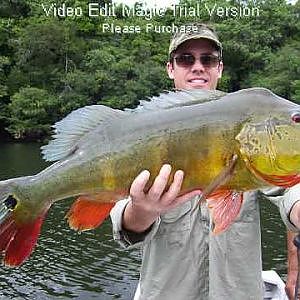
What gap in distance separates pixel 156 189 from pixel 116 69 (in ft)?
140

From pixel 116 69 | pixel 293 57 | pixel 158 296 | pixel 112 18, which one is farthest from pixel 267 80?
pixel 158 296

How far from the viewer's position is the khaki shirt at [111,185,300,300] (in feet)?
10.4

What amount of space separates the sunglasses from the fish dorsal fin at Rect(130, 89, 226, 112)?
121cm

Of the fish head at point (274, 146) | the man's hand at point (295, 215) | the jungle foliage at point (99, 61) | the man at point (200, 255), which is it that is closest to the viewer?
the fish head at point (274, 146)

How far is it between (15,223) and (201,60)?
185 centimetres

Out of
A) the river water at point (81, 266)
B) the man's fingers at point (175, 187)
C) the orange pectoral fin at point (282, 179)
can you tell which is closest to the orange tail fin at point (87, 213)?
the man's fingers at point (175, 187)

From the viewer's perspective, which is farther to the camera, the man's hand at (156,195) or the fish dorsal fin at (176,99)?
the fish dorsal fin at (176,99)

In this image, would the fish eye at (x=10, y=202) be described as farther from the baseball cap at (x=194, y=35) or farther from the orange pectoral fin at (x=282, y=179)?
the baseball cap at (x=194, y=35)

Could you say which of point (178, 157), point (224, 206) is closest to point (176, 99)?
point (178, 157)

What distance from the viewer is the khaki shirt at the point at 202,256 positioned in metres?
3.16

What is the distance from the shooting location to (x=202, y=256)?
10.5 feet

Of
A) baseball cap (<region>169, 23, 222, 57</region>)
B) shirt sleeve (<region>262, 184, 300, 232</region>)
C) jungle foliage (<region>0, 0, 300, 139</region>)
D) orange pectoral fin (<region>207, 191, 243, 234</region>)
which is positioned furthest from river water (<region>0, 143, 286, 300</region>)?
jungle foliage (<region>0, 0, 300, 139</region>)

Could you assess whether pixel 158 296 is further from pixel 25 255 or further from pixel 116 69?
pixel 116 69

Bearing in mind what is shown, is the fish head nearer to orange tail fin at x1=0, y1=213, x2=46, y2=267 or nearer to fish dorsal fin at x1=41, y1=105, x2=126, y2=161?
fish dorsal fin at x1=41, y1=105, x2=126, y2=161
